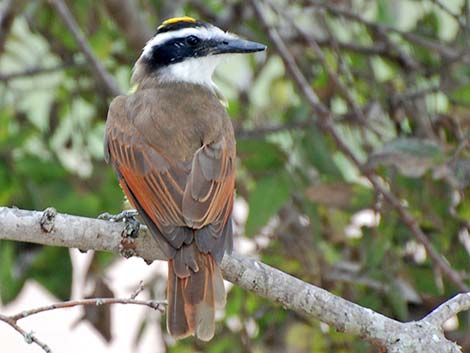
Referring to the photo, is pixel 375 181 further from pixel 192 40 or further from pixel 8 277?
pixel 8 277

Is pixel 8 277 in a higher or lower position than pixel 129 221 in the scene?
lower

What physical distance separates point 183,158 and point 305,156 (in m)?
1.11

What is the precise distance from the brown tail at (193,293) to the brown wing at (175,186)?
5cm

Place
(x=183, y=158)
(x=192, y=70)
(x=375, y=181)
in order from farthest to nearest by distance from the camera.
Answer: (x=192, y=70) → (x=375, y=181) → (x=183, y=158)

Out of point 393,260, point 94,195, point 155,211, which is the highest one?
point 155,211

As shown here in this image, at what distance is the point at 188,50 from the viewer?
556 centimetres

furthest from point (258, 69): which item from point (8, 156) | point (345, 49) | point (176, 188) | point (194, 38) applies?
point (176, 188)

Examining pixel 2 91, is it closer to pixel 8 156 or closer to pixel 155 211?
pixel 8 156

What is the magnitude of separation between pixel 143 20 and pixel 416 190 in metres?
2.10

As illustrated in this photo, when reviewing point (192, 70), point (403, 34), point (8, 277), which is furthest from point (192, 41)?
point (8, 277)

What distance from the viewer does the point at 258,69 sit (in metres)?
6.84

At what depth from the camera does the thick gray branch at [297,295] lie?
3.89 metres

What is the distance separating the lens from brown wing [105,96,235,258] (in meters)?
4.25

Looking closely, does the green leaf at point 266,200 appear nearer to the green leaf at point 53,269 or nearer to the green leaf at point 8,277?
the green leaf at point 53,269
